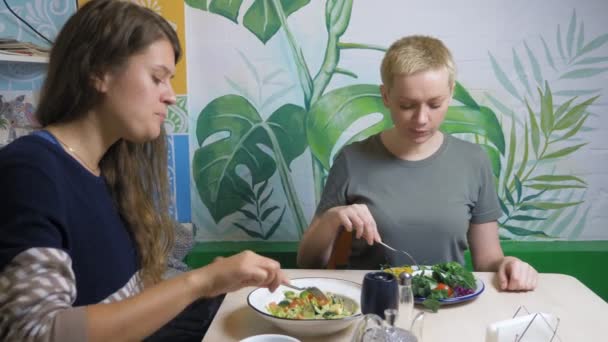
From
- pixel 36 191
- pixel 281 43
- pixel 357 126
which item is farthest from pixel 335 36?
pixel 36 191

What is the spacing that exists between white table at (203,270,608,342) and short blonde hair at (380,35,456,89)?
0.65m

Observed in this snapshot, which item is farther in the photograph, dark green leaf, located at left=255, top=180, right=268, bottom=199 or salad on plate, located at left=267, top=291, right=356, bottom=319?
dark green leaf, located at left=255, top=180, right=268, bottom=199

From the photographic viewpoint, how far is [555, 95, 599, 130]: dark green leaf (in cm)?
221

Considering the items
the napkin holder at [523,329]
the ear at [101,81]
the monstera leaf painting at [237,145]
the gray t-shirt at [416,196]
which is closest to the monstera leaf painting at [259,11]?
the monstera leaf painting at [237,145]

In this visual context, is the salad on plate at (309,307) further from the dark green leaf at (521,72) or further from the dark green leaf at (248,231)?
the dark green leaf at (521,72)

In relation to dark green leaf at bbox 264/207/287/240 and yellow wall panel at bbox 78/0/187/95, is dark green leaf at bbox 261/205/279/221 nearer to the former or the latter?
dark green leaf at bbox 264/207/287/240

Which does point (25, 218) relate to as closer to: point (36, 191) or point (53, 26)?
point (36, 191)

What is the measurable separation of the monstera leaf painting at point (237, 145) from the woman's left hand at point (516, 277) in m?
1.07

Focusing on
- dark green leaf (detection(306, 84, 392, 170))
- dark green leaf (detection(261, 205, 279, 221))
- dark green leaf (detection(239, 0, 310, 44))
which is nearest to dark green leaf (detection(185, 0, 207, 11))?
dark green leaf (detection(239, 0, 310, 44))

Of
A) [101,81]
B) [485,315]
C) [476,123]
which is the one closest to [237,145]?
[476,123]

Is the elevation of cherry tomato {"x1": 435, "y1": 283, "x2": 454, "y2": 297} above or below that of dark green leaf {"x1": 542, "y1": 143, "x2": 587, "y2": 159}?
below

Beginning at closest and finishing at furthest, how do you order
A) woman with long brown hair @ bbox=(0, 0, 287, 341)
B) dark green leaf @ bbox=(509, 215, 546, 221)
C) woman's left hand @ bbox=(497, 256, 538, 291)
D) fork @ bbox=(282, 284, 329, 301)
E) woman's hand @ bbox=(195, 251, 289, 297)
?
woman with long brown hair @ bbox=(0, 0, 287, 341) → woman's hand @ bbox=(195, 251, 289, 297) → fork @ bbox=(282, 284, 329, 301) → woman's left hand @ bbox=(497, 256, 538, 291) → dark green leaf @ bbox=(509, 215, 546, 221)

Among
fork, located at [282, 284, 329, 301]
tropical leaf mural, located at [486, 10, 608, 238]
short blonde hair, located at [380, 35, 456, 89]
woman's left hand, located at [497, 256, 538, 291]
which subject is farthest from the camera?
tropical leaf mural, located at [486, 10, 608, 238]

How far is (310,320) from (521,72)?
63.6 inches
